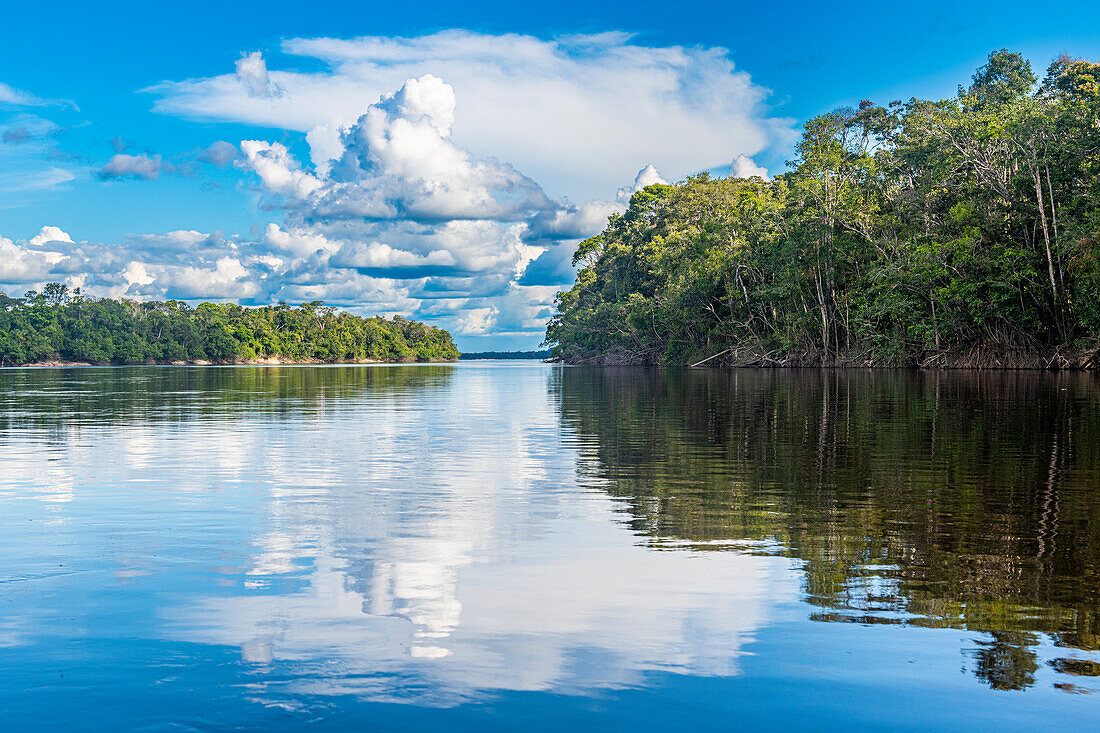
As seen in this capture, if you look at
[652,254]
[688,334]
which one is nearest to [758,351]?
[688,334]

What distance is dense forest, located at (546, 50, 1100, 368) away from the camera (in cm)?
4266

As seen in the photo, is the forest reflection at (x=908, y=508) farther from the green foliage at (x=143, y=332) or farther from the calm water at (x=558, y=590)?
the green foliage at (x=143, y=332)

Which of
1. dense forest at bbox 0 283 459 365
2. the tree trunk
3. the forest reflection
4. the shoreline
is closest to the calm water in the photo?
the forest reflection

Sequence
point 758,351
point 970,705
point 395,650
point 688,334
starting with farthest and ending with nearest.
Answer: point 688,334
point 758,351
point 395,650
point 970,705

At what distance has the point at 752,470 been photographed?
Result: 11375 millimetres

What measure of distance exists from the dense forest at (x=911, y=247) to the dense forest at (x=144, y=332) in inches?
4306

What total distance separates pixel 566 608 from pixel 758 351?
6509 centimetres

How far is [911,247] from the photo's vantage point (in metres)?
51.3

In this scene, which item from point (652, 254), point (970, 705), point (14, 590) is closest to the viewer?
point (970, 705)

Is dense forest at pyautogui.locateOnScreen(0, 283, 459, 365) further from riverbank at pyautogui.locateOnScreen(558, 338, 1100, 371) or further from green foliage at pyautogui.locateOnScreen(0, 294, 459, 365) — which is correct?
riverbank at pyautogui.locateOnScreen(558, 338, 1100, 371)

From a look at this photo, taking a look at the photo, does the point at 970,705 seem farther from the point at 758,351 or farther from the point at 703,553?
the point at 758,351

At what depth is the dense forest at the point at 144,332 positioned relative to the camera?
487ft

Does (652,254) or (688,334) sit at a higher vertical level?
(652,254)

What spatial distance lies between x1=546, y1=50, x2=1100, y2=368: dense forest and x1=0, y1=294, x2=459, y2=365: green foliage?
358ft
